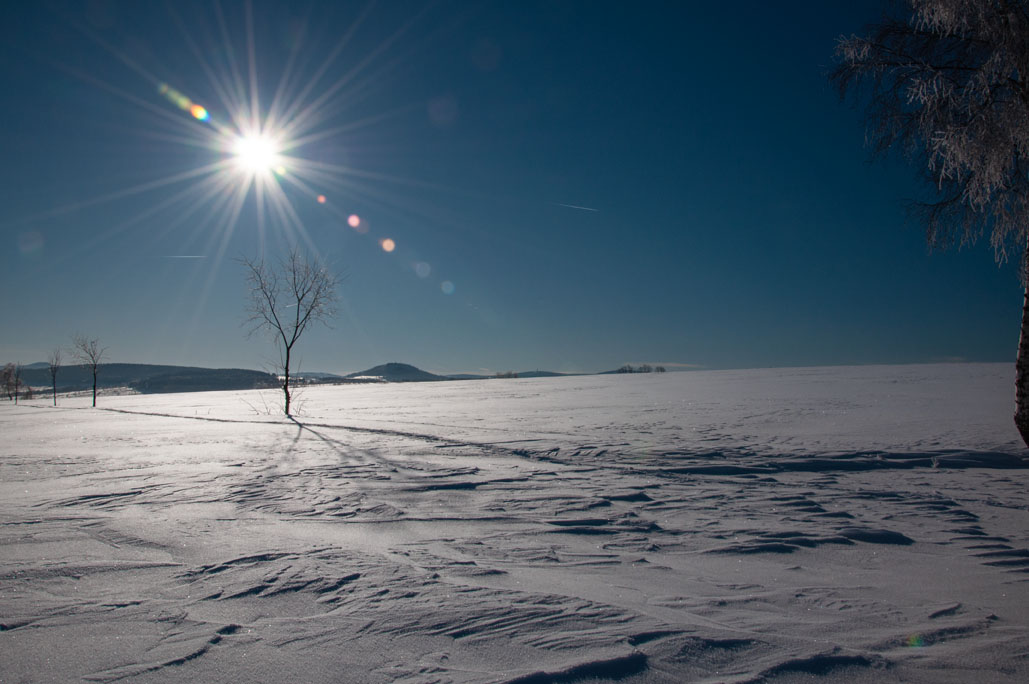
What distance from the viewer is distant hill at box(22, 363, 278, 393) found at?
87.0m

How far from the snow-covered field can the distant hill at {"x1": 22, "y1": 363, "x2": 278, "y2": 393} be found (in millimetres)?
68198

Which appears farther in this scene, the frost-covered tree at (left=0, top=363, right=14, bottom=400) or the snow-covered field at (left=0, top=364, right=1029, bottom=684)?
the frost-covered tree at (left=0, top=363, right=14, bottom=400)

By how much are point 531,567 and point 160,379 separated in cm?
12157

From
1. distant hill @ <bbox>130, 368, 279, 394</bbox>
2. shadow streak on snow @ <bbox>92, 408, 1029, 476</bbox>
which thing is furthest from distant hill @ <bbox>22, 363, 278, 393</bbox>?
shadow streak on snow @ <bbox>92, 408, 1029, 476</bbox>

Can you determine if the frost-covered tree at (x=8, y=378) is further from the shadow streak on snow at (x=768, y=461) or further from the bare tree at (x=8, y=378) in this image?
the shadow streak on snow at (x=768, y=461)

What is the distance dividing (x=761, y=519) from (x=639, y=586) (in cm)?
215

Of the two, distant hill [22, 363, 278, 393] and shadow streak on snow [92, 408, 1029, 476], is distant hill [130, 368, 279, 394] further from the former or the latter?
shadow streak on snow [92, 408, 1029, 476]

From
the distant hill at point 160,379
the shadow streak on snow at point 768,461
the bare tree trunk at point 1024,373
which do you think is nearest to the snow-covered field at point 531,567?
the shadow streak on snow at point 768,461

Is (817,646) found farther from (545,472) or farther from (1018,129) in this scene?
(1018,129)

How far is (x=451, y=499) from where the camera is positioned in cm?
558

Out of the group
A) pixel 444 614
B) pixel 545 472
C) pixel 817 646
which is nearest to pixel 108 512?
pixel 444 614

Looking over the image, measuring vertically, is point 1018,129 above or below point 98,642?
above

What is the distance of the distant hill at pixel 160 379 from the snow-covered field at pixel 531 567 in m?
68.2

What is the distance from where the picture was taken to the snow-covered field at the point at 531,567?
7.42 ft
